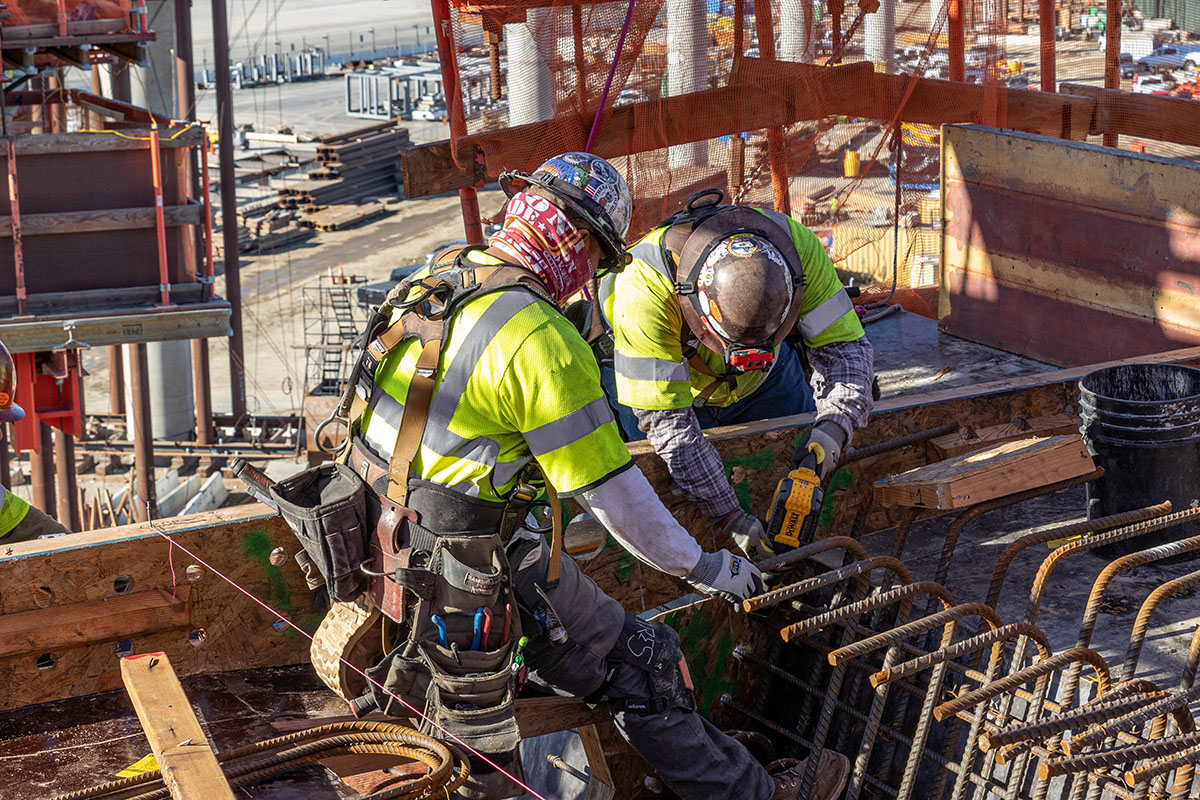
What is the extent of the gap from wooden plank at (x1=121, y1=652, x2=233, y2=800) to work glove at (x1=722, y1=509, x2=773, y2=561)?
2389 mm

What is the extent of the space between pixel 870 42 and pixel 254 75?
40.9m

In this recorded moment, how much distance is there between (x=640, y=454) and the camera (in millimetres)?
5500

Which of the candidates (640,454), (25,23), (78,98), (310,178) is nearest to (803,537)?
(640,454)

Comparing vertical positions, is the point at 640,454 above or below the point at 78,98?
below

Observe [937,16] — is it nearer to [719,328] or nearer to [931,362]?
[931,362]

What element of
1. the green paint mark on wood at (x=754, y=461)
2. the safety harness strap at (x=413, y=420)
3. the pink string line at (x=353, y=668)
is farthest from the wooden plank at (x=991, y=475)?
the safety harness strap at (x=413, y=420)

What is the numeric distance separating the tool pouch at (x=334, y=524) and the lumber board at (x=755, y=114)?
3789mm

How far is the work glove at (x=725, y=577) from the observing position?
172 inches

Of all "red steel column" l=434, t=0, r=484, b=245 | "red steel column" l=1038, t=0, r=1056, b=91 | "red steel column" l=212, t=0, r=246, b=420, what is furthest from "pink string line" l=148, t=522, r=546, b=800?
"red steel column" l=212, t=0, r=246, b=420

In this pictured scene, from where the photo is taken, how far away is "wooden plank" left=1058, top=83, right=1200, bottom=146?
9.38m

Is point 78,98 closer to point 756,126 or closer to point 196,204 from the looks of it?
point 196,204

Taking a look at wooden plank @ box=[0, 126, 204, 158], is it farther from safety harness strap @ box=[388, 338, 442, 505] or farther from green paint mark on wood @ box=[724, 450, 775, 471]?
safety harness strap @ box=[388, 338, 442, 505]

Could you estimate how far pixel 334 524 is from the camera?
13.3 feet

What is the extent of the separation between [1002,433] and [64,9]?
347 inches
